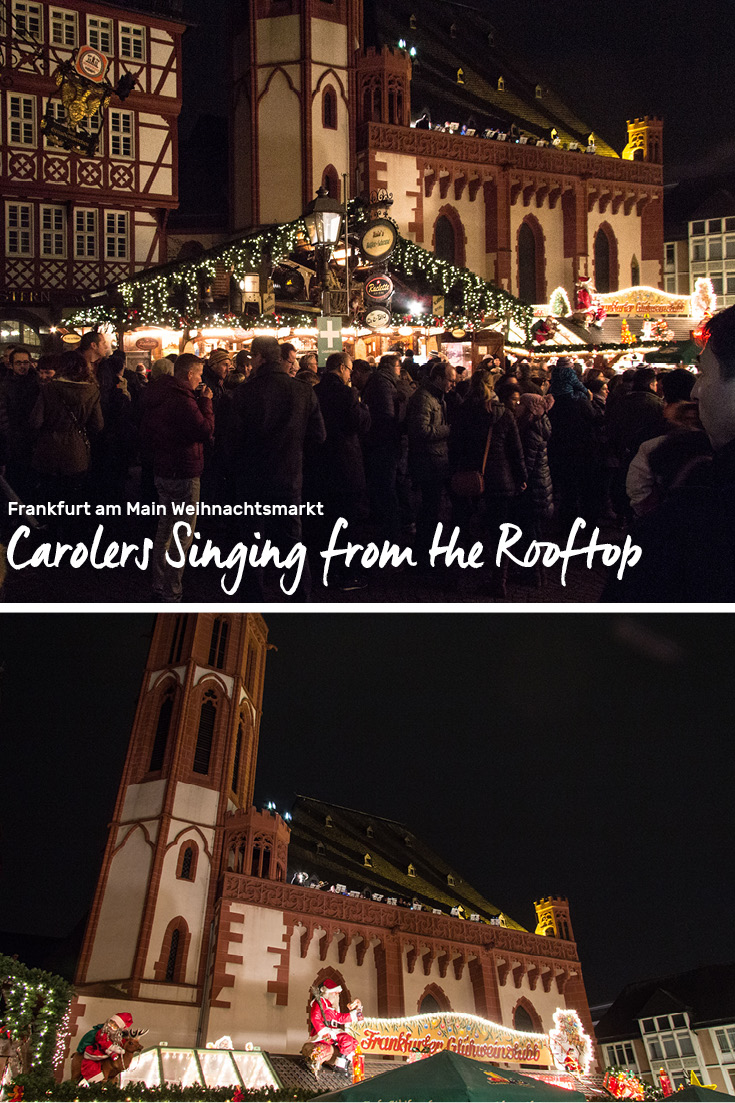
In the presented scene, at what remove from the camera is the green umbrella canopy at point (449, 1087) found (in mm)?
7691

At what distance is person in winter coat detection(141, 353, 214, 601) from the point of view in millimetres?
8719

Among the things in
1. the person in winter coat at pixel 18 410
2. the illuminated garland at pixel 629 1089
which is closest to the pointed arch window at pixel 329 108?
the person in winter coat at pixel 18 410

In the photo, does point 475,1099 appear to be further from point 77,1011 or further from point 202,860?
point 202,860

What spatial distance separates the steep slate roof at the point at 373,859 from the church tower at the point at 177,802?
6.58ft

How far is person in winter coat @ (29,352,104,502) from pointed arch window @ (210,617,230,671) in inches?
473

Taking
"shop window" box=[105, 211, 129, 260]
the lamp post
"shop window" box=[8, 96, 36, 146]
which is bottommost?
the lamp post

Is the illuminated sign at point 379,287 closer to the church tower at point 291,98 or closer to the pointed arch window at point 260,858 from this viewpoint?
the church tower at point 291,98

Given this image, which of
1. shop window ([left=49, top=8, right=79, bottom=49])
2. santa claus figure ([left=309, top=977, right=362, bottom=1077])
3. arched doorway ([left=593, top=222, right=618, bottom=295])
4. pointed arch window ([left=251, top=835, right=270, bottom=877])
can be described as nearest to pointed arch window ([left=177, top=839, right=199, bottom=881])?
pointed arch window ([left=251, top=835, right=270, bottom=877])

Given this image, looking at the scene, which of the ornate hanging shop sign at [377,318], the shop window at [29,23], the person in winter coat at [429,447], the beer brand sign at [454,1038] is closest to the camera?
the person in winter coat at [429,447]

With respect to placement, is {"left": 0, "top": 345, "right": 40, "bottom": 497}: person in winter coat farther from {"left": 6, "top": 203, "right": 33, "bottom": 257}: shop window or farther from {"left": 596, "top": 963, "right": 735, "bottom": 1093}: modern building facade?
Answer: {"left": 596, "top": 963, "right": 735, "bottom": 1093}: modern building facade

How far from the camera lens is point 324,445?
928 centimetres

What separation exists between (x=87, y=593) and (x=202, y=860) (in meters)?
10.7

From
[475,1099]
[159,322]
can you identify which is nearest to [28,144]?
[159,322]

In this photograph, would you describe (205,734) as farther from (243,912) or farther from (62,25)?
(62,25)
